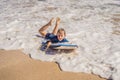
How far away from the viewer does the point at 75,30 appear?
8.65 meters

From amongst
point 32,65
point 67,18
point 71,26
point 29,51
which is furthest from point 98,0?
point 32,65

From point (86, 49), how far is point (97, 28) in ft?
7.00

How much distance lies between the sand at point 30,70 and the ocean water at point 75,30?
237 millimetres

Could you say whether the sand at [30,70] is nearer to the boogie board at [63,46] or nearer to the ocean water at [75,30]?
the ocean water at [75,30]

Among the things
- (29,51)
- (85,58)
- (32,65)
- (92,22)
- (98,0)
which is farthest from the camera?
(98,0)

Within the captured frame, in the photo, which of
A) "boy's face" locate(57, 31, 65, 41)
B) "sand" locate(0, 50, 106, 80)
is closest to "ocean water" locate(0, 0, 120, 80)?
"sand" locate(0, 50, 106, 80)

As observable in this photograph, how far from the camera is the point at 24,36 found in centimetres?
811

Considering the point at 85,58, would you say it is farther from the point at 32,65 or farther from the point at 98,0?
the point at 98,0

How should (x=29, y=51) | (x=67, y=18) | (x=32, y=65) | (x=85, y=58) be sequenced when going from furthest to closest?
(x=67, y=18) < (x=29, y=51) < (x=85, y=58) < (x=32, y=65)

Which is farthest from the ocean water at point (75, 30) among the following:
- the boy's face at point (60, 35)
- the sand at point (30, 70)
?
the boy's face at point (60, 35)

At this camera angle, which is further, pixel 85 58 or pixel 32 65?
pixel 85 58

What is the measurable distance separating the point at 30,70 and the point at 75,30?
11.2 feet

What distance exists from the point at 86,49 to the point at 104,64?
42.1 inches

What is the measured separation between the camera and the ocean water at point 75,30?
6137mm
